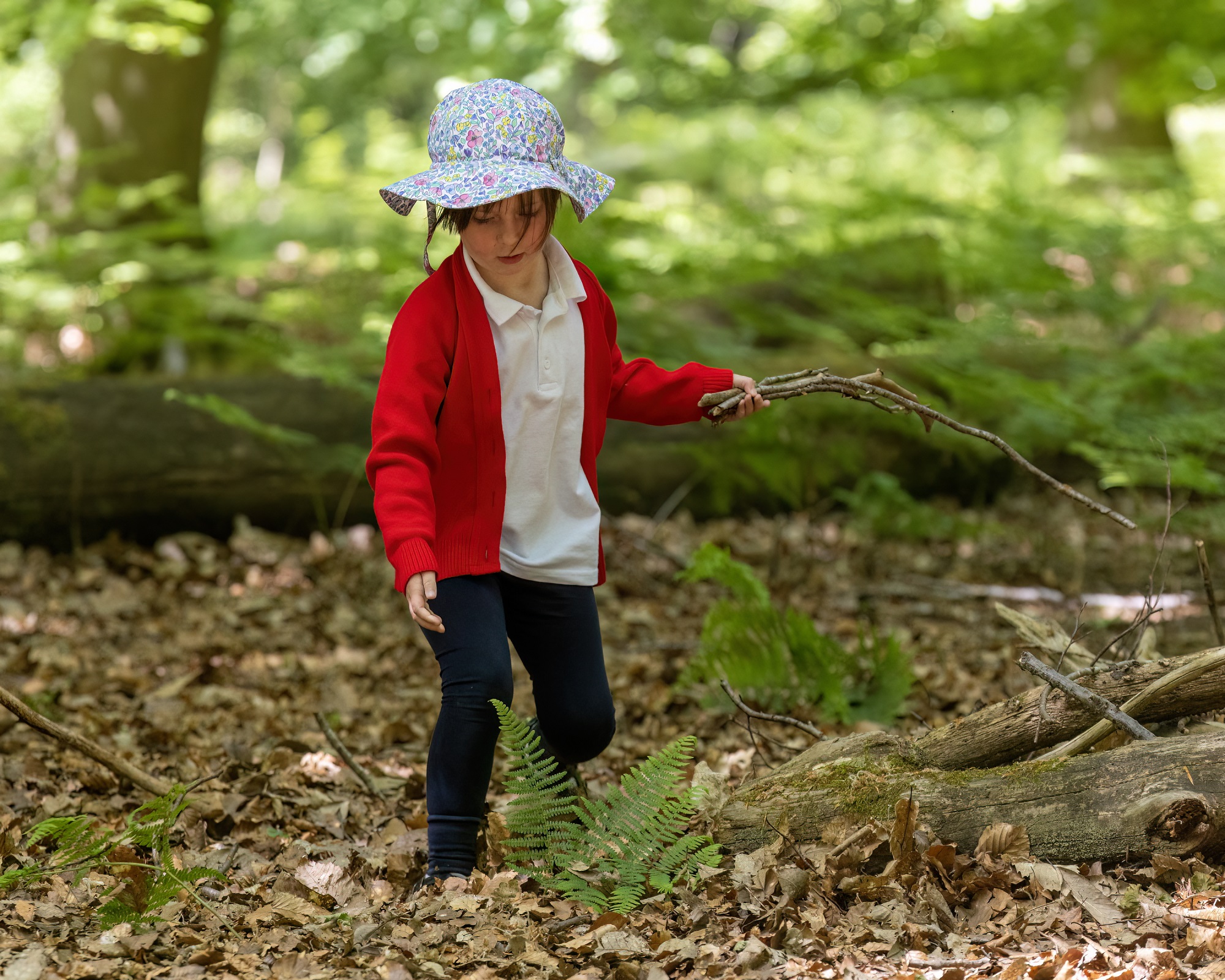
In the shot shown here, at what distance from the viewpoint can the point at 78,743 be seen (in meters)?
2.79

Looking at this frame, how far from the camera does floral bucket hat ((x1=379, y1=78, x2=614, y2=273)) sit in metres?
2.46

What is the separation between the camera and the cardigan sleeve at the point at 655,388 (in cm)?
286

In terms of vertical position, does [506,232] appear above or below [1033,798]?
above

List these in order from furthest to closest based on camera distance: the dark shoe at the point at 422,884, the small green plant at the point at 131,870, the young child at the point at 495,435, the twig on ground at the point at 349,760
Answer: the twig on ground at the point at 349,760, the dark shoe at the point at 422,884, the young child at the point at 495,435, the small green plant at the point at 131,870

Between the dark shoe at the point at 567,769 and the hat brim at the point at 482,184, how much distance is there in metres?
1.37

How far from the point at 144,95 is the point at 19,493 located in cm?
442

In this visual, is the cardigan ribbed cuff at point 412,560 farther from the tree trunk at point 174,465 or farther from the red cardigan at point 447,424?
the tree trunk at point 174,465

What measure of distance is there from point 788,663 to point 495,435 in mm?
1999

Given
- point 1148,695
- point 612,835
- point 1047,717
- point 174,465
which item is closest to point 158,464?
point 174,465

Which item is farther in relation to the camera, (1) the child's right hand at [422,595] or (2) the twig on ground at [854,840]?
(2) the twig on ground at [854,840]

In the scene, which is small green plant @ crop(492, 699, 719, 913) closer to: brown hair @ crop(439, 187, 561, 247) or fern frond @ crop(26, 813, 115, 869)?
fern frond @ crop(26, 813, 115, 869)

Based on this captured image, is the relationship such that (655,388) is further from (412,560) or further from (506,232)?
(412,560)

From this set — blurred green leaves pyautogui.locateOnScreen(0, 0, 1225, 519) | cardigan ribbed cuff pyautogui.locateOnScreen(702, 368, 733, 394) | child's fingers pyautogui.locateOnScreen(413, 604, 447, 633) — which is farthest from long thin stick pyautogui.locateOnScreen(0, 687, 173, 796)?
blurred green leaves pyautogui.locateOnScreen(0, 0, 1225, 519)

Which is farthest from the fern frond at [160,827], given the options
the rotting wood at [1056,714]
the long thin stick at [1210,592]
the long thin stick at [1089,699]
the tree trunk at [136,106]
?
the tree trunk at [136,106]
